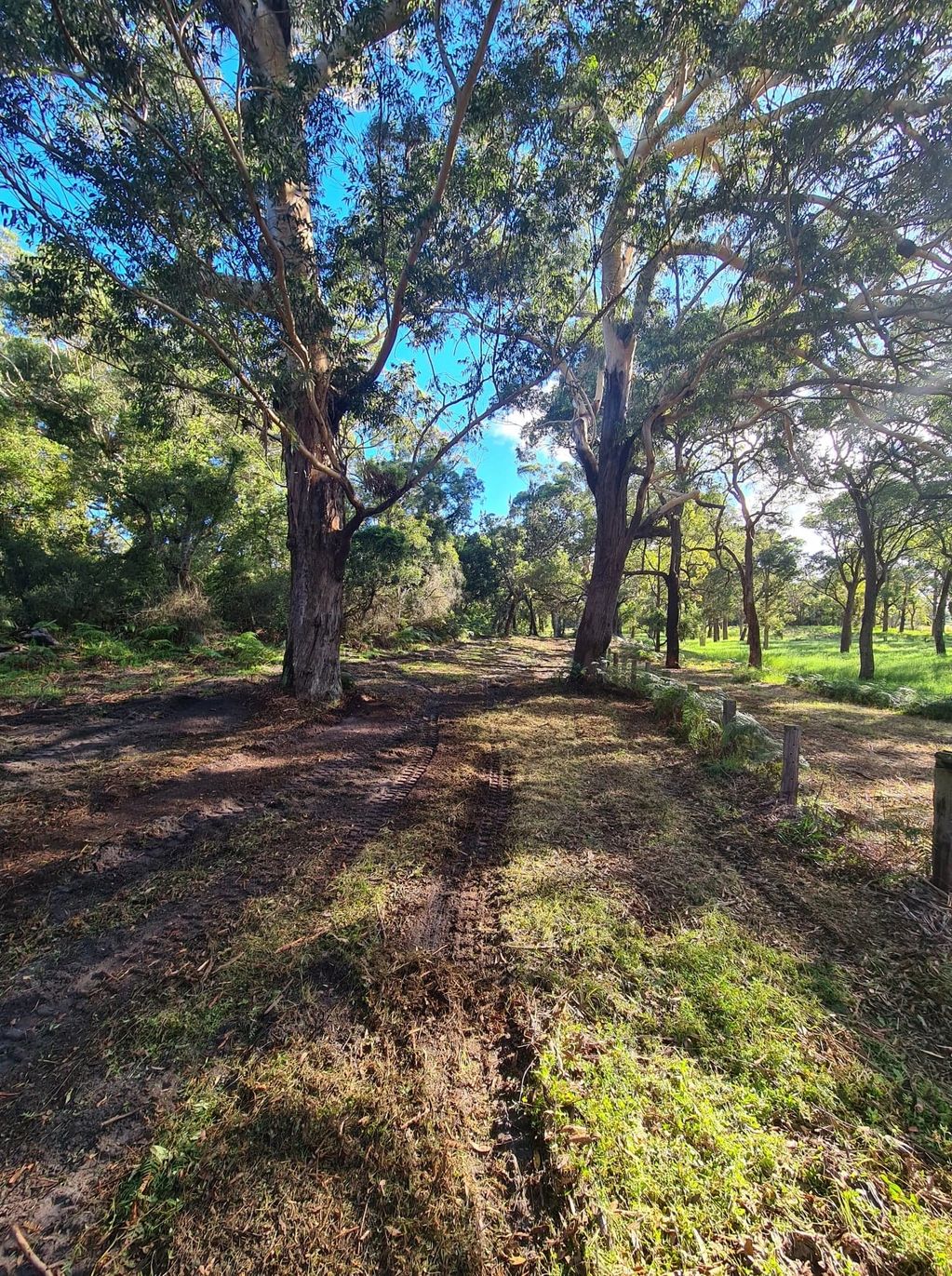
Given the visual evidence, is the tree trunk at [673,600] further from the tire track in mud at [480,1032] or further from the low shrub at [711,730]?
the tire track in mud at [480,1032]

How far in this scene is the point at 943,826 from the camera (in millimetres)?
3182

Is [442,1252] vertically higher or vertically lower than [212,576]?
lower

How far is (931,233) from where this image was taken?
6.36m

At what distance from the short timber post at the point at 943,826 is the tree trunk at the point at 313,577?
6.81 m

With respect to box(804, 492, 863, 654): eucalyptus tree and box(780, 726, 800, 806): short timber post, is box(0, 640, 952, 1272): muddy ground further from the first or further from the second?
box(804, 492, 863, 654): eucalyptus tree

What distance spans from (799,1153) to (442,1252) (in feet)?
3.99

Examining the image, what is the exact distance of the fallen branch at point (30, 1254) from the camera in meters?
1.31

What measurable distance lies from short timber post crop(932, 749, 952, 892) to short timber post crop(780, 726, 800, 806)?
44.7 inches

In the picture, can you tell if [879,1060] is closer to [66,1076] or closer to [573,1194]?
[573,1194]

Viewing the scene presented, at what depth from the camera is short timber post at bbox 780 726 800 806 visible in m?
4.36

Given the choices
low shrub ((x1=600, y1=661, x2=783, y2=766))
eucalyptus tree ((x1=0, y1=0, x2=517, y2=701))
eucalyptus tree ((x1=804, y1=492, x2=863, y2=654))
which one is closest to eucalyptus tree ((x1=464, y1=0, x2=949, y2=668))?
eucalyptus tree ((x1=0, y1=0, x2=517, y2=701))

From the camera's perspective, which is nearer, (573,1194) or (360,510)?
(573,1194)

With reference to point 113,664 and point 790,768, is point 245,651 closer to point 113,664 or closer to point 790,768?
point 113,664

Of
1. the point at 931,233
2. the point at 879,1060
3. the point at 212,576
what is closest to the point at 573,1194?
the point at 879,1060
